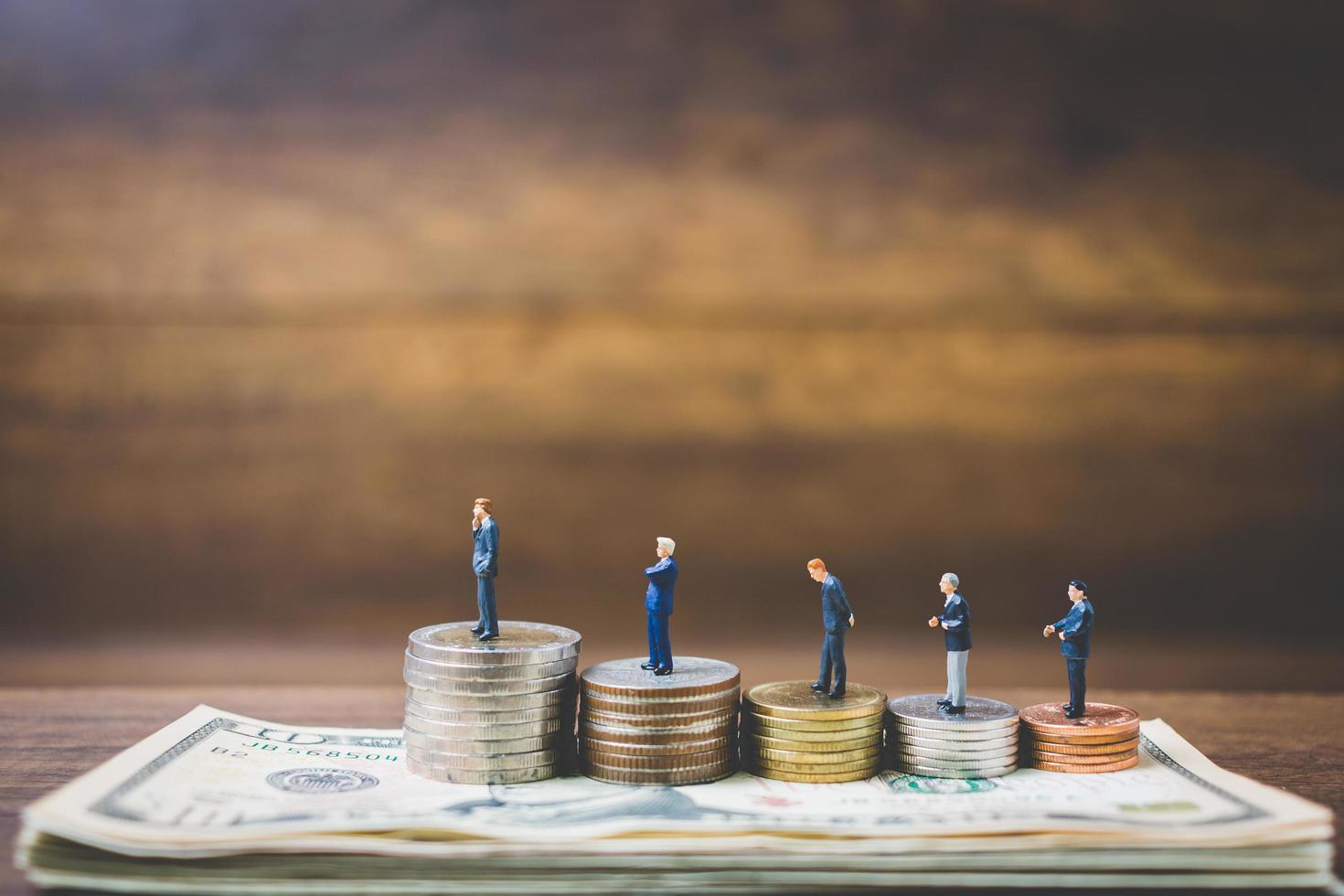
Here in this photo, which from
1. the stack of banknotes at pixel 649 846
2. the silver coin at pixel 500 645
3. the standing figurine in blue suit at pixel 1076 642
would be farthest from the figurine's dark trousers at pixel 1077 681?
the silver coin at pixel 500 645

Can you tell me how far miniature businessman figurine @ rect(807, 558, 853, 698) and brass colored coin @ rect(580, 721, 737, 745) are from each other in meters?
0.11

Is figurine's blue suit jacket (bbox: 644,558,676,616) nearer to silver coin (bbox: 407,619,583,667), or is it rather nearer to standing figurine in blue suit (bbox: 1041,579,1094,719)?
silver coin (bbox: 407,619,583,667)

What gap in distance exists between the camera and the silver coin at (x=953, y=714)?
935mm

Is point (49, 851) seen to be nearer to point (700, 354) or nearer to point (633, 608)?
point (633, 608)

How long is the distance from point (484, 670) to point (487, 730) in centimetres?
5

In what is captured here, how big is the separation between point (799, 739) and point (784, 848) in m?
0.17

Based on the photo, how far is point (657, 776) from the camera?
2.97 ft

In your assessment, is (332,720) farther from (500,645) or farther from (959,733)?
(959,733)

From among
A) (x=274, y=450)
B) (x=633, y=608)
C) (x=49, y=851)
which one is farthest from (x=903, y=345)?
(x=49, y=851)

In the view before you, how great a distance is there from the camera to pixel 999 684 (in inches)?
57.6

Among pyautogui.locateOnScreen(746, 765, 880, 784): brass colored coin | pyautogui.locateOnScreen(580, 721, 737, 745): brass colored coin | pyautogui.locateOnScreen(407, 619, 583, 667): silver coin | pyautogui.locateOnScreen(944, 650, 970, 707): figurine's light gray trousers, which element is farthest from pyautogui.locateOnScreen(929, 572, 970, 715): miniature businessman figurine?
pyautogui.locateOnScreen(407, 619, 583, 667): silver coin

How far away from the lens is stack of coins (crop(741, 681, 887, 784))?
92cm

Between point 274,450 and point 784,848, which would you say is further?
point 274,450

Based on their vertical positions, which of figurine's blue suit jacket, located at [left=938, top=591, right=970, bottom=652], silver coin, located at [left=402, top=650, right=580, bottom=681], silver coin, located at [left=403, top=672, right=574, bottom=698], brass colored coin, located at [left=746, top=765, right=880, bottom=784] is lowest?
brass colored coin, located at [left=746, top=765, right=880, bottom=784]
